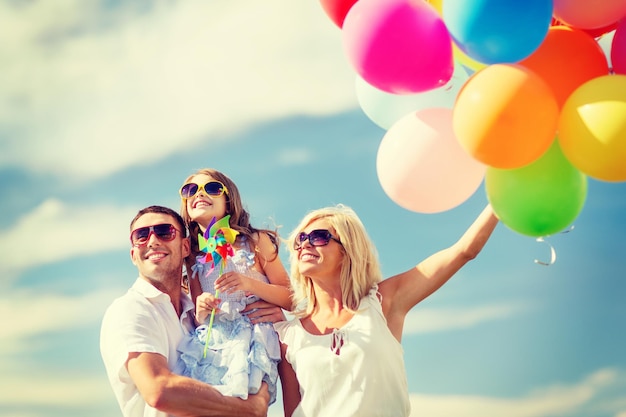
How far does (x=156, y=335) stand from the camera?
5.25 m

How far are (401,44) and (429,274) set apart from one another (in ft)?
5.44

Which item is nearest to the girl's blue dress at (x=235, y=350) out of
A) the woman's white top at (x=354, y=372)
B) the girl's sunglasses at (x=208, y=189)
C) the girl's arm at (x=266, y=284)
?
the girl's arm at (x=266, y=284)

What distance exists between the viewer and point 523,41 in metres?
3.98

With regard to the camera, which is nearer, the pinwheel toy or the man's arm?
the man's arm

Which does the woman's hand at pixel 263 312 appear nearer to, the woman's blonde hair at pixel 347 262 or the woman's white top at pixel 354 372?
Answer: the woman's blonde hair at pixel 347 262

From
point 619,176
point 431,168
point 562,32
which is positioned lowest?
point 619,176

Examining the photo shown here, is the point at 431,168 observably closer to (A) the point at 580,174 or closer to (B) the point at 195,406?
(A) the point at 580,174

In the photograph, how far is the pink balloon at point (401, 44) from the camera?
13.6ft

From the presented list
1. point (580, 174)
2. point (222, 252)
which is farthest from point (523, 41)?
point (222, 252)

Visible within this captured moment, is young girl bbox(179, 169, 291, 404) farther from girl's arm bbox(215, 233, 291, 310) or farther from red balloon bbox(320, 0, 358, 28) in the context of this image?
red balloon bbox(320, 0, 358, 28)

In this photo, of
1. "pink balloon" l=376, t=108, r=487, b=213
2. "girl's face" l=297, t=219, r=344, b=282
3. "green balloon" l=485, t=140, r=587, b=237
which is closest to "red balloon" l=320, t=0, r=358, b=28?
"pink balloon" l=376, t=108, r=487, b=213

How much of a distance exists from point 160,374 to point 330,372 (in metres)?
1.01

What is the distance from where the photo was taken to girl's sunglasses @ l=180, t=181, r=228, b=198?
19.0 ft

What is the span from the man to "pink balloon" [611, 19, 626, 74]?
2.79 meters
